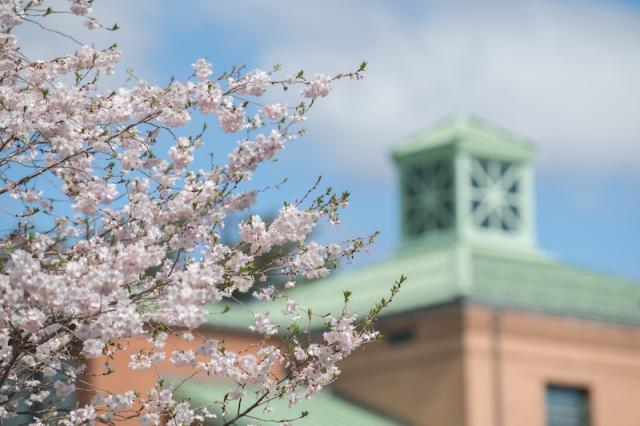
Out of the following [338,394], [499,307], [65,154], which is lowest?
[65,154]

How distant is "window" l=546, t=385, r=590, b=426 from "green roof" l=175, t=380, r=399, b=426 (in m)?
5.06

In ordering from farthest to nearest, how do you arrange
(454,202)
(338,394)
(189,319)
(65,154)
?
(454,202), (338,394), (65,154), (189,319)

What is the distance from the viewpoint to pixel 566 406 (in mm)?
32344

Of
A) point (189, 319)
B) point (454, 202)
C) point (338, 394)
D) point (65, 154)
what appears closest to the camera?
point (189, 319)

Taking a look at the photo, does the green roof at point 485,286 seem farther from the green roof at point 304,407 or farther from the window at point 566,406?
the green roof at point 304,407

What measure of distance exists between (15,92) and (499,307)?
22.4 m


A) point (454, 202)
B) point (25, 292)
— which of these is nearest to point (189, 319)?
point (25, 292)

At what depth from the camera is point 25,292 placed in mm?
9211

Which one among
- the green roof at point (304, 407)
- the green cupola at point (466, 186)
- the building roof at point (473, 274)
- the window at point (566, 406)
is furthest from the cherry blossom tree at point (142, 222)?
the green cupola at point (466, 186)

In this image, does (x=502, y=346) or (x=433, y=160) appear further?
(x=433, y=160)

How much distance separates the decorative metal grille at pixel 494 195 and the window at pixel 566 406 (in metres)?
6.14

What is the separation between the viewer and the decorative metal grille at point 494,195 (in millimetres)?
37156

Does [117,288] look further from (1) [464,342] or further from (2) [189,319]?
(1) [464,342]

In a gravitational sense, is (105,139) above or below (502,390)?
below
